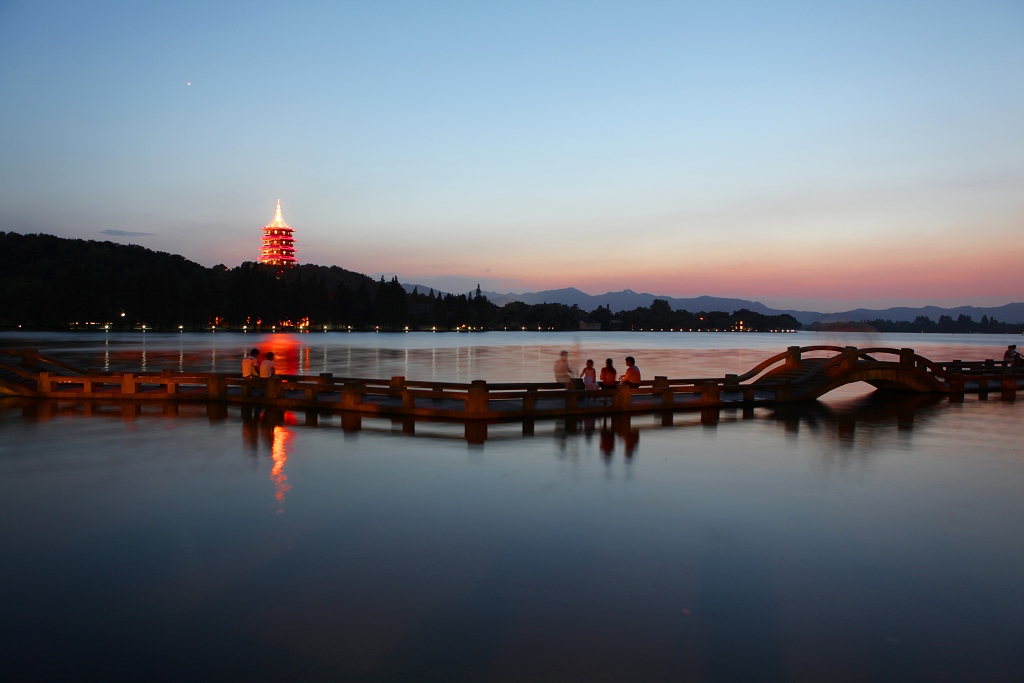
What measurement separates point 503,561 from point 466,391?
15.1 meters

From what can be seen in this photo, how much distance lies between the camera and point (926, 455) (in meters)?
15.8

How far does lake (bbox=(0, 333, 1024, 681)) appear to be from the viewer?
5867mm

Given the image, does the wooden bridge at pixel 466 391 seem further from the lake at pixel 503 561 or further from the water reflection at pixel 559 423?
the lake at pixel 503 561

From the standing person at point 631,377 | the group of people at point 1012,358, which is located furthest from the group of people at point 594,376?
the group of people at point 1012,358

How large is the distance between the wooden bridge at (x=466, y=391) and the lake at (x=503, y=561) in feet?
12.6

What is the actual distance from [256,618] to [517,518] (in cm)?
439

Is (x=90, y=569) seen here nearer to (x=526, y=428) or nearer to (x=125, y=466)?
(x=125, y=466)

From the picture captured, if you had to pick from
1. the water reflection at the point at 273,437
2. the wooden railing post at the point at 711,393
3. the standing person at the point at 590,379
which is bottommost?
the water reflection at the point at 273,437

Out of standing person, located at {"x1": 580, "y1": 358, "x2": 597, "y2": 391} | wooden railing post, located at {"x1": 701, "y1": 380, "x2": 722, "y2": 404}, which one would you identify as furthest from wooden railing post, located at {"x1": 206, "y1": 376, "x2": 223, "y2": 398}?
wooden railing post, located at {"x1": 701, "y1": 380, "x2": 722, "y2": 404}

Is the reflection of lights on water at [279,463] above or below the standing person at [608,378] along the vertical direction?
below

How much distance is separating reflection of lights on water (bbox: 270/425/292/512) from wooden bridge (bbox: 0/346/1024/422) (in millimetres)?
3525

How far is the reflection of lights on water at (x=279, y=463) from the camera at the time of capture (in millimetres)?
11172

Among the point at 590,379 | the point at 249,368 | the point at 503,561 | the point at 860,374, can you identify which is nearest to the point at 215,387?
the point at 249,368

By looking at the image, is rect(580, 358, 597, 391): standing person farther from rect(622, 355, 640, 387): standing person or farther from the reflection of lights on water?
the reflection of lights on water
